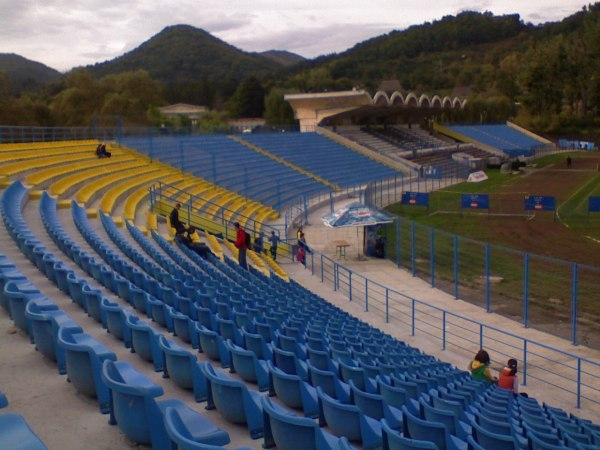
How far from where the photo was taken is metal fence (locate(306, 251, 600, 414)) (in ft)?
38.1

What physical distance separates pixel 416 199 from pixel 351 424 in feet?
95.0

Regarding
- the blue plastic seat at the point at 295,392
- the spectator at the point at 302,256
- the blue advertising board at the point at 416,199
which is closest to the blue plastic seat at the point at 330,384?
the blue plastic seat at the point at 295,392

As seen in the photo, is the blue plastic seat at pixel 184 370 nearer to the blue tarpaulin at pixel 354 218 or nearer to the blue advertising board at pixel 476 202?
the blue tarpaulin at pixel 354 218

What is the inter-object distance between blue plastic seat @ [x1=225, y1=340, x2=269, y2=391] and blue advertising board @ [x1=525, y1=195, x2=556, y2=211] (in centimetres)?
2693

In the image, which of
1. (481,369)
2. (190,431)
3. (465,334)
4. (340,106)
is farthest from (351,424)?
(340,106)

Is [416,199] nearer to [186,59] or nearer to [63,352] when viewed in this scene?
[63,352]

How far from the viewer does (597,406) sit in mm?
10812

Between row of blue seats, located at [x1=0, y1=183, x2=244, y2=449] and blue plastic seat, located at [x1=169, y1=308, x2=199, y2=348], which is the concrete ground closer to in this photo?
row of blue seats, located at [x1=0, y1=183, x2=244, y2=449]

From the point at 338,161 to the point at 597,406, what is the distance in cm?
3781

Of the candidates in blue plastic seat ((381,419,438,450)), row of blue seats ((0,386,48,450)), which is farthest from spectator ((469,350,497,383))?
row of blue seats ((0,386,48,450))

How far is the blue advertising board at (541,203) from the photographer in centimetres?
3027

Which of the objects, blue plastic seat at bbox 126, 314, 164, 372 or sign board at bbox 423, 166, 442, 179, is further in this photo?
sign board at bbox 423, 166, 442, 179

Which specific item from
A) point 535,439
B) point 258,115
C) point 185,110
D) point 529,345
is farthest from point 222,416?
point 185,110

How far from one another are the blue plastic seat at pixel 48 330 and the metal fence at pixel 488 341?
8.46m
